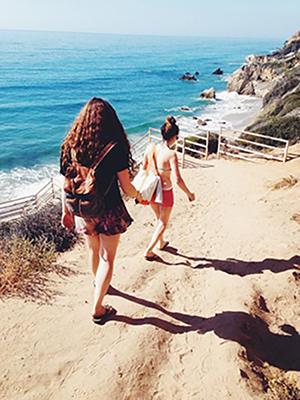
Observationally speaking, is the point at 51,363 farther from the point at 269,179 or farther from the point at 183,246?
the point at 269,179

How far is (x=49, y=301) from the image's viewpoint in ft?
11.7

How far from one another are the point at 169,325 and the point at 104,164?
1.66 meters

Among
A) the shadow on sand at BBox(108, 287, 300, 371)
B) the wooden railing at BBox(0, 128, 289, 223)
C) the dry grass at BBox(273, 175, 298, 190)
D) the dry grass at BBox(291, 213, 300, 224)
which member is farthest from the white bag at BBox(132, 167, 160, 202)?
the dry grass at BBox(273, 175, 298, 190)

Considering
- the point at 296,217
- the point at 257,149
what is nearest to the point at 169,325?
the point at 296,217

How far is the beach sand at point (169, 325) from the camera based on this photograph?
8.34 ft

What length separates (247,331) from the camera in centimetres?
301

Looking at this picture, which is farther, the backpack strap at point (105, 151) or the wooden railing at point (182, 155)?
the wooden railing at point (182, 155)

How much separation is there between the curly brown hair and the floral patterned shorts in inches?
18.5

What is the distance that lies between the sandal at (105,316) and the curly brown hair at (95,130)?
1.48 meters

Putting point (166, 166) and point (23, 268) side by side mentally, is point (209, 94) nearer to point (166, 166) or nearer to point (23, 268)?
point (166, 166)

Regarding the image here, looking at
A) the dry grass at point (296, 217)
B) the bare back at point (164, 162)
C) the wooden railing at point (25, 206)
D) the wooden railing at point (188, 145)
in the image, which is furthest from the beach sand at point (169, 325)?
the wooden railing at point (25, 206)

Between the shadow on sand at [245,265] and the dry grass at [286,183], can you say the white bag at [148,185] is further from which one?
the dry grass at [286,183]

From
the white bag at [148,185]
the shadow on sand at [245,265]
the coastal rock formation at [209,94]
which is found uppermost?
the white bag at [148,185]

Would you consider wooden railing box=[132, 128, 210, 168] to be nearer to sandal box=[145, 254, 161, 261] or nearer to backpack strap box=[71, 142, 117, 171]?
sandal box=[145, 254, 161, 261]
